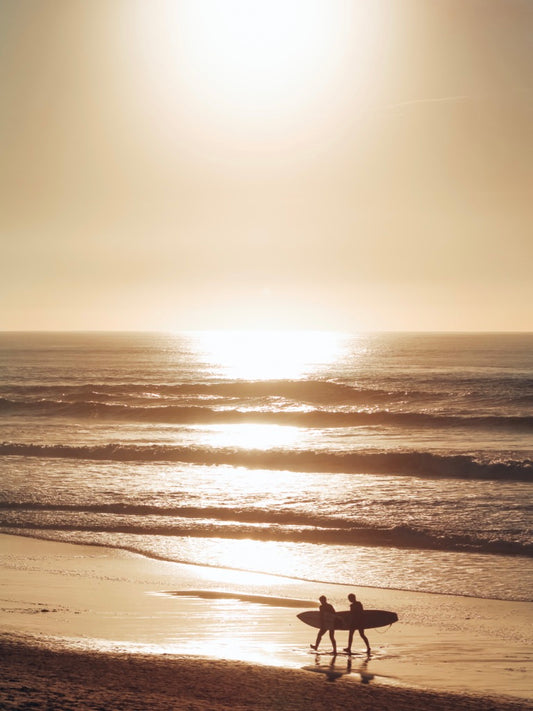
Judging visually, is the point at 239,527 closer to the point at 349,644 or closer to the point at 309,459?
the point at 349,644

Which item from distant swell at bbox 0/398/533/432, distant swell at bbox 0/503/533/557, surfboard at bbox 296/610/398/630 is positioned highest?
surfboard at bbox 296/610/398/630

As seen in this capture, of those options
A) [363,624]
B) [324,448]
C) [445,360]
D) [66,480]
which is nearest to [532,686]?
[363,624]

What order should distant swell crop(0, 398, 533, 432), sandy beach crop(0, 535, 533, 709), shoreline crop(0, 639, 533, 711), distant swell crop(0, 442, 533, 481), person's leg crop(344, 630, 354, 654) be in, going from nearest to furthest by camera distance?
shoreline crop(0, 639, 533, 711), sandy beach crop(0, 535, 533, 709), person's leg crop(344, 630, 354, 654), distant swell crop(0, 442, 533, 481), distant swell crop(0, 398, 533, 432)

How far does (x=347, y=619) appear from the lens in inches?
492

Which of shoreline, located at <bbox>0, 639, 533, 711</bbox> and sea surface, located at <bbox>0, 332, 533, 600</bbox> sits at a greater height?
Result: shoreline, located at <bbox>0, 639, 533, 711</bbox>

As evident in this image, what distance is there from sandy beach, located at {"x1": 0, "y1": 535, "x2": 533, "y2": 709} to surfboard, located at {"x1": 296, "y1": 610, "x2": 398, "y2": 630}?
41cm

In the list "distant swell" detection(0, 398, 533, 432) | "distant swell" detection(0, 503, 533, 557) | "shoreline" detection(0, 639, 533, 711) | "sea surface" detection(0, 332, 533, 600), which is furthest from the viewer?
"distant swell" detection(0, 398, 533, 432)

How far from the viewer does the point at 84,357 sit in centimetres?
12656

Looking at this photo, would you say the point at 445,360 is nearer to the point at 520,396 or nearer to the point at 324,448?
the point at 520,396

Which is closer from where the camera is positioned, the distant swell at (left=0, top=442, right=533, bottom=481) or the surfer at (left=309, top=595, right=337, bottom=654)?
the surfer at (left=309, top=595, right=337, bottom=654)

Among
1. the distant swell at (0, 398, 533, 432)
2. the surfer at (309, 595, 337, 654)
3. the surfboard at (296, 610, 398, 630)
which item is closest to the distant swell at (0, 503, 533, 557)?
the surfboard at (296, 610, 398, 630)

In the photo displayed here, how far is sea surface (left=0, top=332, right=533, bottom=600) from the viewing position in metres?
20.0

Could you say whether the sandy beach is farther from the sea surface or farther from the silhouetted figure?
the sea surface

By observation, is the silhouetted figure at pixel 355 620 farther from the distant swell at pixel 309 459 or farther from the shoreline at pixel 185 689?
the distant swell at pixel 309 459
